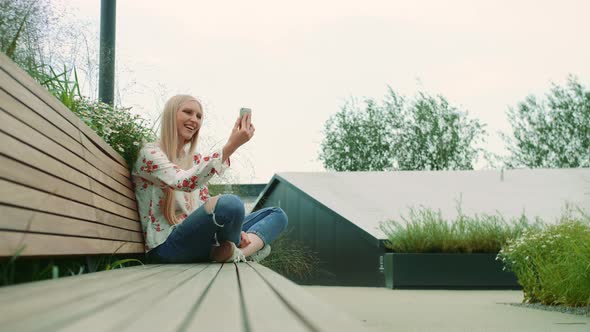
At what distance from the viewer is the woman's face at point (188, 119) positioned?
333 cm

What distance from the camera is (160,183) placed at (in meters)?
3.18

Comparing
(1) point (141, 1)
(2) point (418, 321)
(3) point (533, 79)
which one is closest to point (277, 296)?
(2) point (418, 321)

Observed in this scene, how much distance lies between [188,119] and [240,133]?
1.90 feet

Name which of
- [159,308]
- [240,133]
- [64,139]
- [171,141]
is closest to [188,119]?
[171,141]

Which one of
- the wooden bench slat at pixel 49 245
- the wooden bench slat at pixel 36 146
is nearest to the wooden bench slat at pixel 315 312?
the wooden bench slat at pixel 49 245

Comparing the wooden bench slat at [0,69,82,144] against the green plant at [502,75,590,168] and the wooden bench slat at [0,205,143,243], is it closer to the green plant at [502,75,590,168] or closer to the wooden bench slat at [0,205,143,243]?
the wooden bench slat at [0,205,143,243]

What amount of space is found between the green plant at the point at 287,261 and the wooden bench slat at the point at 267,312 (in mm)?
6010

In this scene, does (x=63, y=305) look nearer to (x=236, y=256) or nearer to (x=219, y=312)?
(x=219, y=312)

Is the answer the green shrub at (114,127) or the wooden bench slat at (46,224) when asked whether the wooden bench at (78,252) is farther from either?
the green shrub at (114,127)

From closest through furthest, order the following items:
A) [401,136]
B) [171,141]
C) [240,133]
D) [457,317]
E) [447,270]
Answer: [240,133]
[171,141]
[457,317]
[447,270]
[401,136]

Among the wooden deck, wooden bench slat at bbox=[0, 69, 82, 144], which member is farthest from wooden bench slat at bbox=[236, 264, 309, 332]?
wooden bench slat at bbox=[0, 69, 82, 144]

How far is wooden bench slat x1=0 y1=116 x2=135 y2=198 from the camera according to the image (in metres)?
1.56

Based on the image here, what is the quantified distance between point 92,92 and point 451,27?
11.8 metres

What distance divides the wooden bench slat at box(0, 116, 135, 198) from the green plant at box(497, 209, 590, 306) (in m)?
2.62
